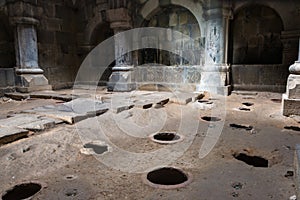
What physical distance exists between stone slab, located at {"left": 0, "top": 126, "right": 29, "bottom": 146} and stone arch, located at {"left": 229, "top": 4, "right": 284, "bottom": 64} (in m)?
5.41

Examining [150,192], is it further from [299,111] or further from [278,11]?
[278,11]

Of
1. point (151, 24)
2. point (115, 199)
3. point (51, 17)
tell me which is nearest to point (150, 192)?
point (115, 199)

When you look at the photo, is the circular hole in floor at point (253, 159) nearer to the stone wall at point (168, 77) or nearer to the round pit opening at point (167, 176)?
the round pit opening at point (167, 176)

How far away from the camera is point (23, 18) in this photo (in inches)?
227

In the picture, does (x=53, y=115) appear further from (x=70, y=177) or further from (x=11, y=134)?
(x=70, y=177)

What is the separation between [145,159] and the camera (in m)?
2.18

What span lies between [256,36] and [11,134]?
5951 mm

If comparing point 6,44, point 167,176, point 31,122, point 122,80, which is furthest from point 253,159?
point 6,44

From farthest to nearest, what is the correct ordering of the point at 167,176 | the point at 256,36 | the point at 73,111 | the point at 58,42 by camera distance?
the point at 58,42
the point at 256,36
the point at 73,111
the point at 167,176

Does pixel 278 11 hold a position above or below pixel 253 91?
above

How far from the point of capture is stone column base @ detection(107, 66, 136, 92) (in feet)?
21.1

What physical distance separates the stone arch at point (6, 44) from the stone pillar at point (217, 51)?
5342 mm

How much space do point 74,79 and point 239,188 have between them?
7.38m

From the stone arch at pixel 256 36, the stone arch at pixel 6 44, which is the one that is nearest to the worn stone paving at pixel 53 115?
the stone arch at pixel 256 36
